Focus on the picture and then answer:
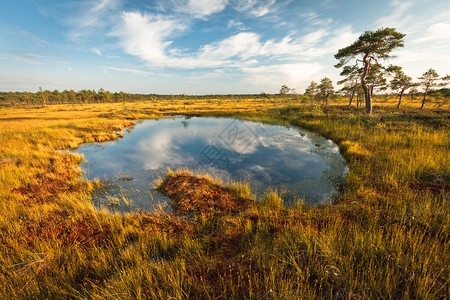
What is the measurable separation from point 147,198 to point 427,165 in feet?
44.4

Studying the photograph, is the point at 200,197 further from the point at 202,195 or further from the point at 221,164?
the point at 221,164

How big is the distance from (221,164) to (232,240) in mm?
7717

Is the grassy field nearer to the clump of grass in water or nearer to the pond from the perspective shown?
the clump of grass in water

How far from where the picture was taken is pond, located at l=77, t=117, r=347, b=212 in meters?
7.74

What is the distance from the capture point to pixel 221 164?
11.9 meters

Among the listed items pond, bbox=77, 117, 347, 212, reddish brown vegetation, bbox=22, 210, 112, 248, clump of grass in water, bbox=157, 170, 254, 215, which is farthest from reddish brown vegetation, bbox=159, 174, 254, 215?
reddish brown vegetation, bbox=22, 210, 112, 248

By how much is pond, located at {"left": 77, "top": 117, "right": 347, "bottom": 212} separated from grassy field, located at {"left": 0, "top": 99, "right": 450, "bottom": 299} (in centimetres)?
95

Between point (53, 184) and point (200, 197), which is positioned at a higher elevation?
point (53, 184)

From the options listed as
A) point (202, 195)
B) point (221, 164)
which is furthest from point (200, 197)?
point (221, 164)

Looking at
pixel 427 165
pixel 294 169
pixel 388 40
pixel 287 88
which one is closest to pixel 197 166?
pixel 294 169

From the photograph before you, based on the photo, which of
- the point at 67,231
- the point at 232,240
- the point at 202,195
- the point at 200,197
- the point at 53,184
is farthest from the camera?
the point at 53,184

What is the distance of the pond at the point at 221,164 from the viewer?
7.74 metres

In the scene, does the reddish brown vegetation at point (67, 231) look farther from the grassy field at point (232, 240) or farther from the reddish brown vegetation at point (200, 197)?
the reddish brown vegetation at point (200, 197)

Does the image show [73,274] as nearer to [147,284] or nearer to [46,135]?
[147,284]
